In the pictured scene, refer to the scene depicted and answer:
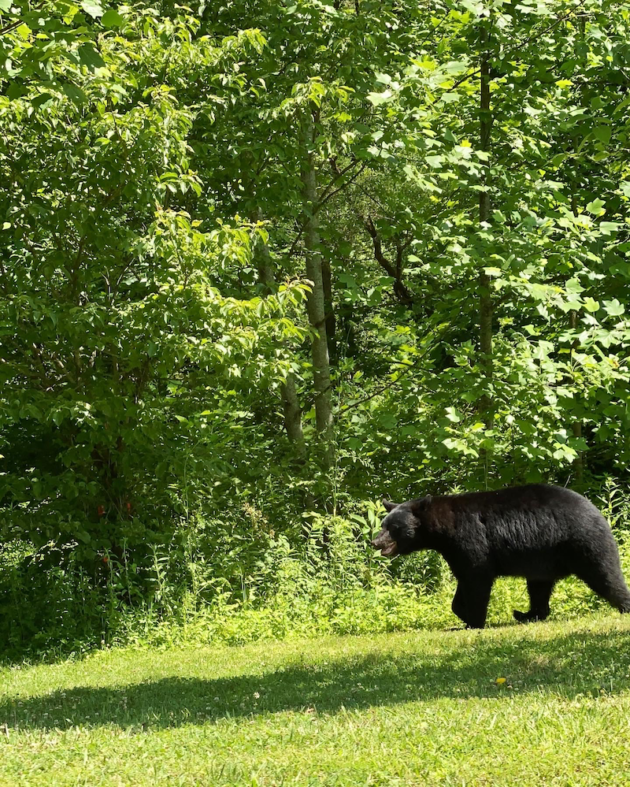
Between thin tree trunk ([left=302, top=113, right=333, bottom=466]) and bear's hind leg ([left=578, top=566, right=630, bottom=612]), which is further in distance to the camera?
thin tree trunk ([left=302, top=113, right=333, bottom=466])

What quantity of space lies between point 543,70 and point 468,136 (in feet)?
6.67

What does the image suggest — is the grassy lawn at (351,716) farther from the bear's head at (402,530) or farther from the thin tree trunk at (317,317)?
the thin tree trunk at (317,317)

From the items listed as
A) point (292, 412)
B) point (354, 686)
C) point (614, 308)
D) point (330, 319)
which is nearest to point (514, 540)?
point (614, 308)

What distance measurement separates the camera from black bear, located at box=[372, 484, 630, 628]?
9.36m

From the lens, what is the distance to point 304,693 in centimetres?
667

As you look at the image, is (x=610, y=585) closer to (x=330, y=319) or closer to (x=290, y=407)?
(x=290, y=407)

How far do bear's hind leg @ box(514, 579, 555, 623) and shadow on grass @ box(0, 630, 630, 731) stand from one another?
1752 millimetres

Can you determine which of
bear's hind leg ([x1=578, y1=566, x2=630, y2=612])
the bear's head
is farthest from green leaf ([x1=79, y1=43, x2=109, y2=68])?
bear's hind leg ([x1=578, y1=566, x2=630, y2=612])

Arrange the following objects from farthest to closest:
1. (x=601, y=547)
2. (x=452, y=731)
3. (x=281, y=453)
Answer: (x=281, y=453) → (x=601, y=547) → (x=452, y=731)

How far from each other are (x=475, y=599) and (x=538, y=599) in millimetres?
779

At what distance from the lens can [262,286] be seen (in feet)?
38.2

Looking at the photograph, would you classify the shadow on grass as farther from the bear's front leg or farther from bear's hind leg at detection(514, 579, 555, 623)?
bear's hind leg at detection(514, 579, 555, 623)

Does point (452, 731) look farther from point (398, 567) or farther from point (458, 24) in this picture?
point (458, 24)

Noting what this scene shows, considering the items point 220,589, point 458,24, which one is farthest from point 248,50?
point 220,589
